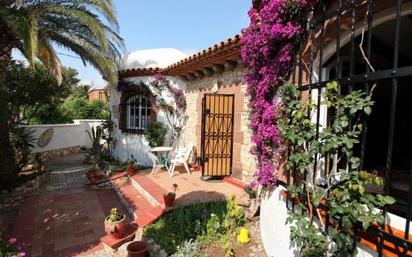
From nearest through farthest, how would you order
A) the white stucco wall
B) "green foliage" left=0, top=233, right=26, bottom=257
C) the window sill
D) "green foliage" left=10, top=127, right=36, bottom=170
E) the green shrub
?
"green foliage" left=0, top=233, right=26, bottom=257
the green shrub
"green foliage" left=10, top=127, right=36, bottom=170
the white stucco wall
the window sill

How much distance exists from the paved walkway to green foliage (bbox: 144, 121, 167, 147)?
88.5 inches

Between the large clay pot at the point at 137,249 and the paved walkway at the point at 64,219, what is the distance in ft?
2.70

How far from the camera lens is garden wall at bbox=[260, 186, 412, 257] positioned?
365 cm

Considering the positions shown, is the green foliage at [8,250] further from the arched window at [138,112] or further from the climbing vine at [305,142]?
the arched window at [138,112]

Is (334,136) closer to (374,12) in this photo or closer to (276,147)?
(374,12)

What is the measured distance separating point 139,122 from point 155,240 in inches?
294

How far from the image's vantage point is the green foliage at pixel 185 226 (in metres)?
4.45

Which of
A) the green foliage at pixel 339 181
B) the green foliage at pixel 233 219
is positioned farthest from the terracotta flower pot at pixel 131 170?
the green foliage at pixel 339 181

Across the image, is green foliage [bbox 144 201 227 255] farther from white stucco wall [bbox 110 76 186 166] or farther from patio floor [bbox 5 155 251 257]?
white stucco wall [bbox 110 76 186 166]

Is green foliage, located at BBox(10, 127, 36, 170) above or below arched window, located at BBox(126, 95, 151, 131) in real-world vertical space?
below

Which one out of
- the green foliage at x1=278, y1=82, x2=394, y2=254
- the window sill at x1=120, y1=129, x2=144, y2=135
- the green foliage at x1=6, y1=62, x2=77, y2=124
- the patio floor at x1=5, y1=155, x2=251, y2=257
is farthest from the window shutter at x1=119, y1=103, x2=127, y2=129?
the green foliage at x1=278, y1=82, x2=394, y2=254

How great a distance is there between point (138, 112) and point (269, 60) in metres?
8.44

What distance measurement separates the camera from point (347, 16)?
9.14 ft

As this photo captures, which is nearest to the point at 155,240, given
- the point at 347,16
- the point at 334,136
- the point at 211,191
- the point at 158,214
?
the point at 158,214
